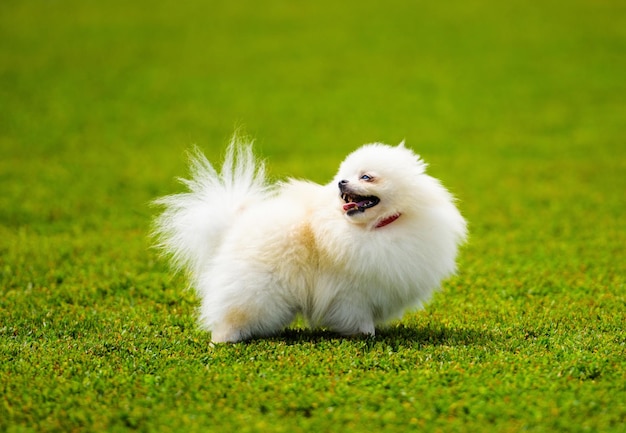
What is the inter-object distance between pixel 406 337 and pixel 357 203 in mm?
1052

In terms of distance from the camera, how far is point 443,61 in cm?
2262

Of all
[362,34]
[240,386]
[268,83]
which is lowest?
[240,386]

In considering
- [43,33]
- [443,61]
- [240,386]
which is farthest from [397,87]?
[240,386]

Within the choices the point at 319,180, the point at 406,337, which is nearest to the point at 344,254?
the point at 406,337

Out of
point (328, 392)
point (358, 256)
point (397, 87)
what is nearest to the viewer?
point (328, 392)

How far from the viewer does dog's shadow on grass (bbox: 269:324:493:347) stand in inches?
222

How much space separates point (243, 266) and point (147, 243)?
4.21 metres

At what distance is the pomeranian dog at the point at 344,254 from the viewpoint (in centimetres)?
552

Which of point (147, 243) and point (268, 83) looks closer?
point (147, 243)

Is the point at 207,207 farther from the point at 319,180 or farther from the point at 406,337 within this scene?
the point at 319,180

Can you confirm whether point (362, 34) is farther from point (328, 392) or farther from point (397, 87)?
point (328, 392)

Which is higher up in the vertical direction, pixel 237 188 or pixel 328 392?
pixel 237 188

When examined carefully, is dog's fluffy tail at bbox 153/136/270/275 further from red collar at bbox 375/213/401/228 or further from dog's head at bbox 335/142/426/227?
red collar at bbox 375/213/401/228

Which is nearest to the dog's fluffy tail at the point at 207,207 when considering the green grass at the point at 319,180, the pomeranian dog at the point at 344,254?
the pomeranian dog at the point at 344,254
